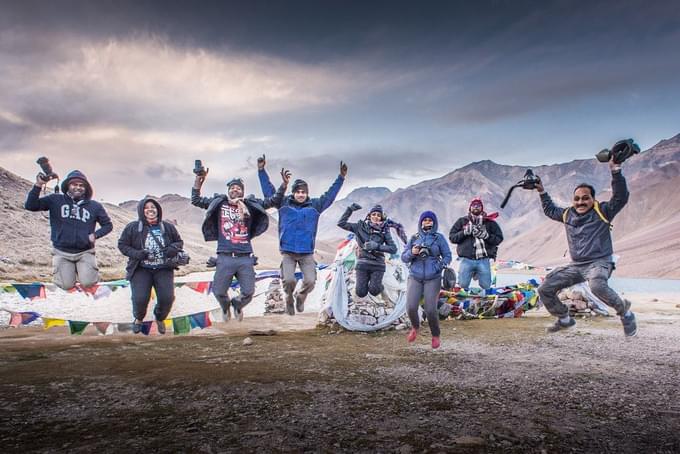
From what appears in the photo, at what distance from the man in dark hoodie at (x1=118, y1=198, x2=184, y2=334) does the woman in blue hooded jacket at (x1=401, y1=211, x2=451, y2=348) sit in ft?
11.4

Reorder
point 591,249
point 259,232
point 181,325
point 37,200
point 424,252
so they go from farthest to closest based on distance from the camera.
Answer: point 181,325 < point 259,232 < point 37,200 < point 424,252 < point 591,249

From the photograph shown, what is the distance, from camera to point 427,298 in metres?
5.96

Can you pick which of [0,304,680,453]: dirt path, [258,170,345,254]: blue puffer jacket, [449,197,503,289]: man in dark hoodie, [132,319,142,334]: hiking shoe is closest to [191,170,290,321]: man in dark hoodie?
[258,170,345,254]: blue puffer jacket

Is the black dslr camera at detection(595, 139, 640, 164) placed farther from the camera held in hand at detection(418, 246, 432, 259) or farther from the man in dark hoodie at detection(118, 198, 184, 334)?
the man in dark hoodie at detection(118, 198, 184, 334)

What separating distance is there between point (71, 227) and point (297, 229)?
332 cm

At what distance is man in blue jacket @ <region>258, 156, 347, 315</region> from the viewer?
22.7 ft

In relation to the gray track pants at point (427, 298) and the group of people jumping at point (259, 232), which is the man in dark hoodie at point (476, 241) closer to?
the group of people jumping at point (259, 232)

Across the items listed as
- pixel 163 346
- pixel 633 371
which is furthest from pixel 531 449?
pixel 163 346

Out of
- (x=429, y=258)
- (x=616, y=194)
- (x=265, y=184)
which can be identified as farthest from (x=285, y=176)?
(x=616, y=194)

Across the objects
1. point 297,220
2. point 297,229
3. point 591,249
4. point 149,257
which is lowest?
point 591,249

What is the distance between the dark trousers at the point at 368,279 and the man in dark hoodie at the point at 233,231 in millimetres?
1995

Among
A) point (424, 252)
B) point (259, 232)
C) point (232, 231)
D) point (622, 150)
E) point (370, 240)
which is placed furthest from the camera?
point (370, 240)

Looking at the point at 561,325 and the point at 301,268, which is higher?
the point at 301,268

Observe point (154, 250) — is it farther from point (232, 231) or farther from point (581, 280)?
point (581, 280)
